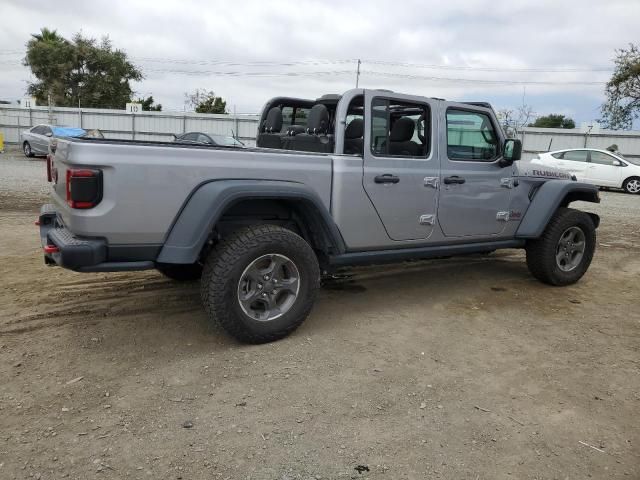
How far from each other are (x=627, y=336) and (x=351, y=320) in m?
2.22

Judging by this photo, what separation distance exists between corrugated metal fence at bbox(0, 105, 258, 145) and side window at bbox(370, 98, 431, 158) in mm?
22696

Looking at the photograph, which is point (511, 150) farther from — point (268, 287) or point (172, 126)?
point (172, 126)

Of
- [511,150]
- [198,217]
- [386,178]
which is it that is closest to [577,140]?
[511,150]

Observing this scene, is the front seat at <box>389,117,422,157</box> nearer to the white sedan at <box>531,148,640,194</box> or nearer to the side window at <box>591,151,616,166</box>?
the white sedan at <box>531,148,640,194</box>

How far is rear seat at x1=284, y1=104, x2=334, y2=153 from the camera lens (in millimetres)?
4414

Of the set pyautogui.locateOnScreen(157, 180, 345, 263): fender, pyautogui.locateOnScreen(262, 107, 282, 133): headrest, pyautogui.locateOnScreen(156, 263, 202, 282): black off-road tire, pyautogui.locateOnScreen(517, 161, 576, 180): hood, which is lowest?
pyautogui.locateOnScreen(156, 263, 202, 282): black off-road tire

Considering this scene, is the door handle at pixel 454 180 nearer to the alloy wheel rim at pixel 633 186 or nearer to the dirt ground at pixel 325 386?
the dirt ground at pixel 325 386

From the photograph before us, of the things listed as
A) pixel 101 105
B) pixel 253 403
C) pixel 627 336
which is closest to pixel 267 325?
pixel 253 403

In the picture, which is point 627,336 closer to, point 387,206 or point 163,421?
point 387,206

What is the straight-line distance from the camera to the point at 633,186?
57.6 ft

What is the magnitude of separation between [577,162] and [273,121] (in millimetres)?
15070

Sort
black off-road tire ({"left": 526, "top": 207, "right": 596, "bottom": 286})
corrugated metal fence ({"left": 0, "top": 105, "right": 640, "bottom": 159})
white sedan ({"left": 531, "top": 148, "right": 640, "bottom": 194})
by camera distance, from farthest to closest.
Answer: corrugated metal fence ({"left": 0, "top": 105, "right": 640, "bottom": 159}), white sedan ({"left": 531, "top": 148, "right": 640, "bottom": 194}), black off-road tire ({"left": 526, "top": 207, "right": 596, "bottom": 286})

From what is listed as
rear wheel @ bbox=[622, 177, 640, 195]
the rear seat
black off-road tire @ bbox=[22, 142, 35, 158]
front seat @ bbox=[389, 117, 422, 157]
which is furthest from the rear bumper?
black off-road tire @ bbox=[22, 142, 35, 158]

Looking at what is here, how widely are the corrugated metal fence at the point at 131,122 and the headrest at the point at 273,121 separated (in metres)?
21.8
